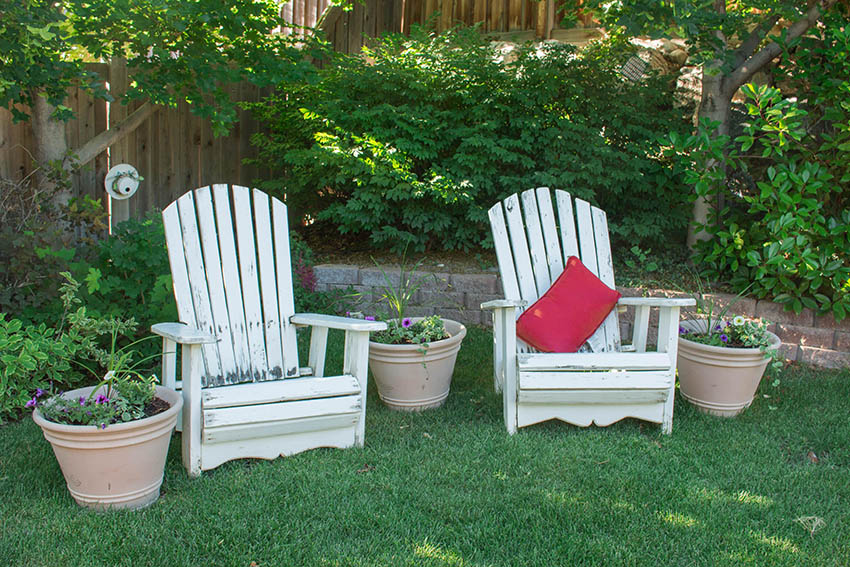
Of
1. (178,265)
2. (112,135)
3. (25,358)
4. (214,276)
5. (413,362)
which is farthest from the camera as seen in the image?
(112,135)

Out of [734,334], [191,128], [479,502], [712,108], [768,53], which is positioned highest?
[768,53]

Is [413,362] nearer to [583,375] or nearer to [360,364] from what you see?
[360,364]

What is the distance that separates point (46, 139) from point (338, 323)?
2151 mm

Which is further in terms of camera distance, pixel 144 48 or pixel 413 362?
pixel 144 48

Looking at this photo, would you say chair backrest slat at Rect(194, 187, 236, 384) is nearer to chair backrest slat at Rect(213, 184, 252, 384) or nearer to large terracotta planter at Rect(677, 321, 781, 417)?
chair backrest slat at Rect(213, 184, 252, 384)

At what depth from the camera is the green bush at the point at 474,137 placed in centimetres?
439

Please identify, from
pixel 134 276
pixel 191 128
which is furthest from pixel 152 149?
pixel 134 276

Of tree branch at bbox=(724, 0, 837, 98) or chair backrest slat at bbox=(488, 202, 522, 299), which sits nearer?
chair backrest slat at bbox=(488, 202, 522, 299)

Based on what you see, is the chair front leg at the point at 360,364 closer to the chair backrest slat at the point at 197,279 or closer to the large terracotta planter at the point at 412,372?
the large terracotta planter at the point at 412,372

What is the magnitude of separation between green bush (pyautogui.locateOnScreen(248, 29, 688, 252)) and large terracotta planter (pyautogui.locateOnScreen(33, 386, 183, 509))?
265 cm

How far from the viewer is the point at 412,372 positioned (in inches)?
114

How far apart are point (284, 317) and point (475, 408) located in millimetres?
958

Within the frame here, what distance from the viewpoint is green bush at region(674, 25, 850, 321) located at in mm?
3430

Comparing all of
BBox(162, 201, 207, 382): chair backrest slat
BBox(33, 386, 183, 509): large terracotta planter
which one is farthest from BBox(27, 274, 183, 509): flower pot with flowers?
BBox(162, 201, 207, 382): chair backrest slat
